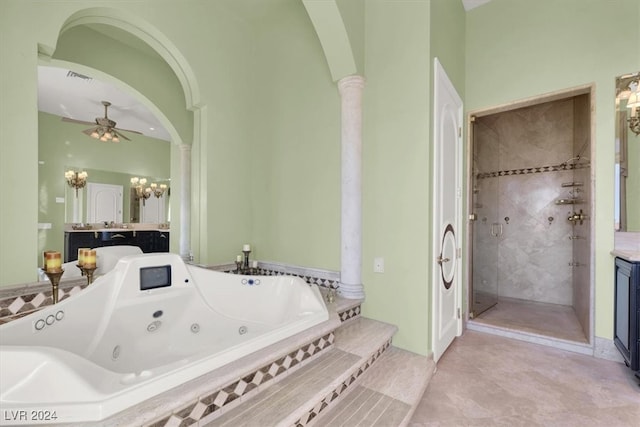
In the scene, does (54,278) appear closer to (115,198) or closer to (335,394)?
(115,198)

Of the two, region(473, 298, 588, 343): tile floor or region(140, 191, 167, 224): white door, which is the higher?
region(140, 191, 167, 224): white door

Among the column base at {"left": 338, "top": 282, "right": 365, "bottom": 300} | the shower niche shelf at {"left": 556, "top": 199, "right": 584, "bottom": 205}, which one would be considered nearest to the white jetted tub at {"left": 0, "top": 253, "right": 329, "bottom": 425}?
the column base at {"left": 338, "top": 282, "right": 365, "bottom": 300}

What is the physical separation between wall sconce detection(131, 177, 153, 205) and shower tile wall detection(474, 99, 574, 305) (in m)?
3.53

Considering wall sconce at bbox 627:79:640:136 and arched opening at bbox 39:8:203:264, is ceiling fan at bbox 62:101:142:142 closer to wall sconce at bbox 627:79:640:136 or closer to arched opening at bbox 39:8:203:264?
arched opening at bbox 39:8:203:264

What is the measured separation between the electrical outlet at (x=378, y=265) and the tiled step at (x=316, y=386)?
447 mm

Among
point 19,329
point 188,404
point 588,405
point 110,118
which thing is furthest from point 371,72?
point 588,405

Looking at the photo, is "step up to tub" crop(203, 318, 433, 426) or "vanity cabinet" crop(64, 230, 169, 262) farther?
"vanity cabinet" crop(64, 230, 169, 262)

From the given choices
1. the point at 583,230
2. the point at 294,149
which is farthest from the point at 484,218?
the point at 294,149

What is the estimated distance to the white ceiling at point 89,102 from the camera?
1721 millimetres

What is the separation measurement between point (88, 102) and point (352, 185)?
1999 mm

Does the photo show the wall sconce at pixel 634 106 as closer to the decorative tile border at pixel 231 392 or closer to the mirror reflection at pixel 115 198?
the decorative tile border at pixel 231 392

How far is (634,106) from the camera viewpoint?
222 cm

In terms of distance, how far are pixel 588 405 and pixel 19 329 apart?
9.83ft

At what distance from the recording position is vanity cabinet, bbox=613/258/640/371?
1902 mm
